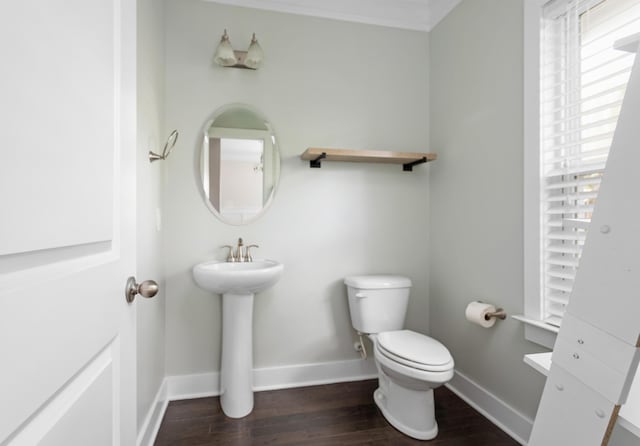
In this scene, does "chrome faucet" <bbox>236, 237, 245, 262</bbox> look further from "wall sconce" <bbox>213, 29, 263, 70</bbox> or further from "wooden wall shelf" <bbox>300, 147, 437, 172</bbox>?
"wall sconce" <bbox>213, 29, 263, 70</bbox>

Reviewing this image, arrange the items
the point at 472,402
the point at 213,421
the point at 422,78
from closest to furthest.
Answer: the point at 213,421 → the point at 472,402 → the point at 422,78

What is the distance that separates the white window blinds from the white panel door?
157 centimetres

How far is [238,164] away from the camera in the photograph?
228 cm

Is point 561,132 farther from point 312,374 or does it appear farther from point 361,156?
point 312,374

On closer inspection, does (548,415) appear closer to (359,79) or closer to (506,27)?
(506,27)

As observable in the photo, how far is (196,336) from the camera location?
2203mm

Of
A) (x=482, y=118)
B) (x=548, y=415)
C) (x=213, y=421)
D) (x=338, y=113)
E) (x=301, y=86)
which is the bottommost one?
(x=213, y=421)

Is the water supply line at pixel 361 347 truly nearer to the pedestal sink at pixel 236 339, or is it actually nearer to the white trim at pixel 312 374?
the white trim at pixel 312 374

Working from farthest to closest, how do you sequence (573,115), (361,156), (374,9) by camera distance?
1. (374,9)
2. (361,156)
3. (573,115)

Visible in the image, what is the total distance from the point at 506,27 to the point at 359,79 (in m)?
0.93

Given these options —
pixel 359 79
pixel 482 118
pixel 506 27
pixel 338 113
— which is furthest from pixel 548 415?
pixel 359 79

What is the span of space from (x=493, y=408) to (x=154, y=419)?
5.81 feet

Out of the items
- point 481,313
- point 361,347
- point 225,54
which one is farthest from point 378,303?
point 225,54

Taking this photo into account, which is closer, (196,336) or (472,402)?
(472,402)
